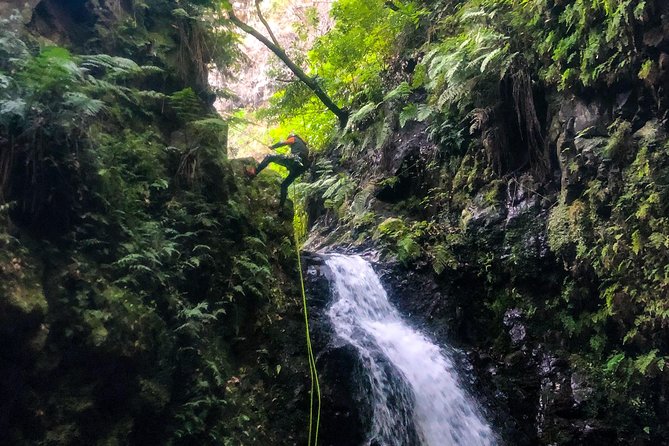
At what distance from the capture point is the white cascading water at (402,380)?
560cm

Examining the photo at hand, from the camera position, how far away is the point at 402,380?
6.09 metres

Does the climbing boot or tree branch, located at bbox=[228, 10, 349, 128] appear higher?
tree branch, located at bbox=[228, 10, 349, 128]

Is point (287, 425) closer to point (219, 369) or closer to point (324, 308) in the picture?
point (219, 369)

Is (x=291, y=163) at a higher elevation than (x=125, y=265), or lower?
higher

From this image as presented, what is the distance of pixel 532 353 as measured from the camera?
684 centimetres

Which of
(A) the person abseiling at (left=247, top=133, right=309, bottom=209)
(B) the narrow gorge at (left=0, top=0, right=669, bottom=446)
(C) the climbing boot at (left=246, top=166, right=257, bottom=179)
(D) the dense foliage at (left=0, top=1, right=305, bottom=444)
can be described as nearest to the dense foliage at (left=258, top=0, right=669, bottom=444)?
(B) the narrow gorge at (left=0, top=0, right=669, bottom=446)

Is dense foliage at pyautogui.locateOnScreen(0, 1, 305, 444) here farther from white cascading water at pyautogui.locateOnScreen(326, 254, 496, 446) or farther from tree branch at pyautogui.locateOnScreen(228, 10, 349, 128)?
tree branch at pyautogui.locateOnScreen(228, 10, 349, 128)

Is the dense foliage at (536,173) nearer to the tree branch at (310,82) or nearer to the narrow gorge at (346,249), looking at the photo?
the narrow gorge at (346,249)

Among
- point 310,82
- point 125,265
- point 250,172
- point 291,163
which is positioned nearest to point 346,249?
point 291,163

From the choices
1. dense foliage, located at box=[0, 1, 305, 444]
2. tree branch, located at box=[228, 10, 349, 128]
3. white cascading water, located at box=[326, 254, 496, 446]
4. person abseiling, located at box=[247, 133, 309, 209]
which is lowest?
white cascading water, located at box=[326, 254, 496, 446]

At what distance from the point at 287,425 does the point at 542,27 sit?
680cm

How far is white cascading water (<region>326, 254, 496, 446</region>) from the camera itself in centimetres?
560

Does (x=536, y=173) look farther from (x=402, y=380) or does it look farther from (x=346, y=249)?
(x=402, y=380)

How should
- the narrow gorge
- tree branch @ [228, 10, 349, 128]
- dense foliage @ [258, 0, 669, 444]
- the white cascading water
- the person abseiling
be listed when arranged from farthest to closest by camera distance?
1. tree branch @ [228, 10, 349, 128]
2. the person abseiling
3. dense foliage @ [258, 0, 669, 444]
4. the white cascading water
5. the narrow gorge
